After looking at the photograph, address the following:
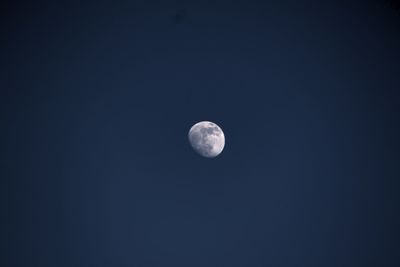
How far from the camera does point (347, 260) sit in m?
11.5

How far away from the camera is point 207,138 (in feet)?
37.5

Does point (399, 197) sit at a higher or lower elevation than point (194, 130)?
lower

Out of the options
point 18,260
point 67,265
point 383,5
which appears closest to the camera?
point 383,5

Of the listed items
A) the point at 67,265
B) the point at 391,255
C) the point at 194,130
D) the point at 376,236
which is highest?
the point at 194,130

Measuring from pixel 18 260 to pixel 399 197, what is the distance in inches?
620

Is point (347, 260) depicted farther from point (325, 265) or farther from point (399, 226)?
point (399, 226)

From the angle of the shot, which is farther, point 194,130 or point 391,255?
point 194,130

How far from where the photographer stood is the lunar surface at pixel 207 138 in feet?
37.6

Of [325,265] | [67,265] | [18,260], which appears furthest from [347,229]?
[18,260]

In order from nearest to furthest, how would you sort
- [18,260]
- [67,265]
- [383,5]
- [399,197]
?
[383,5]
[18,260]
[399,197]
[67,265]

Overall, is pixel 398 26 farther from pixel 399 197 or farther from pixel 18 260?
pixel 18 260

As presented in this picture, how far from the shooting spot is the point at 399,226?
1074 centimetres

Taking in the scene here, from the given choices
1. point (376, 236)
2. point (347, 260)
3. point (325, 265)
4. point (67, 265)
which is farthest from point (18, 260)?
point (376, 236)

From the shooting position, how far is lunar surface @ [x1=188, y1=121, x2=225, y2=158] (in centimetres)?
1146
